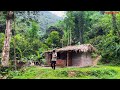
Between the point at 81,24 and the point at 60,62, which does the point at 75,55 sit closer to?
the point at 60,62

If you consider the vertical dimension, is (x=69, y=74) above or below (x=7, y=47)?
below

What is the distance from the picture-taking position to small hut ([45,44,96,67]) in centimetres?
1978

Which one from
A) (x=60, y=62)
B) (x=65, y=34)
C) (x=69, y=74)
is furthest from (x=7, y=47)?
(x=65, y=34)

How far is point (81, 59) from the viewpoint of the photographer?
65.8ft

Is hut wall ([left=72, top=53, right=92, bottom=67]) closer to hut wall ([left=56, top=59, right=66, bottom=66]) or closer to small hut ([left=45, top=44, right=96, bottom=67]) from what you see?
small hut ([left=45, top=44, right=96, bottom=67])

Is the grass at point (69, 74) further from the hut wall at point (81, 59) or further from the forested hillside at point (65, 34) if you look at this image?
the hut wall at point (81, 59)

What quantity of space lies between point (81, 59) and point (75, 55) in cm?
63

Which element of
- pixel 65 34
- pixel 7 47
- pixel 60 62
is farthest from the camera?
pixel 65 34

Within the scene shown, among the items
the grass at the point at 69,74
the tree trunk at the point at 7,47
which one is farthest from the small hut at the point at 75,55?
the tree trunk at the point at 7,47
